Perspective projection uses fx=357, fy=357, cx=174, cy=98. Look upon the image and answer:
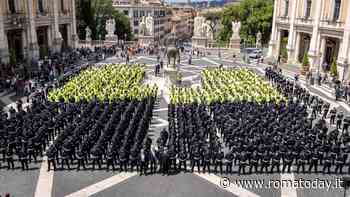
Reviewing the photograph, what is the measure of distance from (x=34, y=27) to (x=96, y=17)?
27.4 m

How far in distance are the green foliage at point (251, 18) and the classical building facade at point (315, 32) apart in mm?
12494

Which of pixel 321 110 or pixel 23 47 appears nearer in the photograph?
pixel 321 110

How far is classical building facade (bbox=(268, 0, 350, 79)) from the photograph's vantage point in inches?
1560

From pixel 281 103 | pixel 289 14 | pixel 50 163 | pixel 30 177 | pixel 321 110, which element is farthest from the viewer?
pixel 289 14

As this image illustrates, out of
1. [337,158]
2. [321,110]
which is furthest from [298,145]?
[321,110]

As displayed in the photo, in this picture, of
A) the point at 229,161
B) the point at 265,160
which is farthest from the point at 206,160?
the point at 265,160

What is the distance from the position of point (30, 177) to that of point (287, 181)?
1266 cm

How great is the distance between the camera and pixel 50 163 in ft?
61.4

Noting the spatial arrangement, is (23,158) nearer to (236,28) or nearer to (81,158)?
(81,158)

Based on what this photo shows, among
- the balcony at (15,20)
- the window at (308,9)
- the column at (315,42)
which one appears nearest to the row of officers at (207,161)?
the balcony at (15,20)

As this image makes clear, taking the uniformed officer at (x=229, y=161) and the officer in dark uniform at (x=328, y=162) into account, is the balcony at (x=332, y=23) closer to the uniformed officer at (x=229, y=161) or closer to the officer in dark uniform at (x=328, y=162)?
the officer in dark uniform at (x=328, y=162)

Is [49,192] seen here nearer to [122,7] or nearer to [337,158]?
[337,158]

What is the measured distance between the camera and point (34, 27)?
Result: 46.8 metres

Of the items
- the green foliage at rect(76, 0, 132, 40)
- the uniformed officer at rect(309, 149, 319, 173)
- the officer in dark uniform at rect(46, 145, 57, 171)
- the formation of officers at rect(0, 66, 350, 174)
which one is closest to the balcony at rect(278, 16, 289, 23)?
the formation of officers at rect(0, 66, 350, 174)
